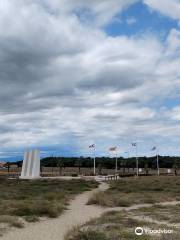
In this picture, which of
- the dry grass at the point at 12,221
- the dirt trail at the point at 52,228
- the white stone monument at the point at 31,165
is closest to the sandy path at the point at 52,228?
the dirt trail at the point at 52,228

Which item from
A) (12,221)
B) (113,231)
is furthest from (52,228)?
(113,231)

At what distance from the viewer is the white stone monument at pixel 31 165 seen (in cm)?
7096

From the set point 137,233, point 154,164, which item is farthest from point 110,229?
point 154,164

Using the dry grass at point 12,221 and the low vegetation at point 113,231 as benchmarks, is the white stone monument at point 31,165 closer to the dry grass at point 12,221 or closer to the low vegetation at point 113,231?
the dry grass at point 12,221

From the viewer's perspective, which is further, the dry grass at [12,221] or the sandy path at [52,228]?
the dry grass at [12,221]

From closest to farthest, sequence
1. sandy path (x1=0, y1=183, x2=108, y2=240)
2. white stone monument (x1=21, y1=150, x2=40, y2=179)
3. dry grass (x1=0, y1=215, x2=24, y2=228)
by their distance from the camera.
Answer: sandy path (x1=0, y1=183, x2=108, y2=240) → dry grass (x1=0, y1=215, x2=24, y2=228) → white stone monument (x1=21, y1=150, x2=40, y2=179)

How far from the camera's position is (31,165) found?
2837 inches

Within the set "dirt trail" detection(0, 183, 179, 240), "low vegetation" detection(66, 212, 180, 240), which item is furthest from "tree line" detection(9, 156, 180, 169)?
"low vegetation" detection(66, 212, 180, 240)

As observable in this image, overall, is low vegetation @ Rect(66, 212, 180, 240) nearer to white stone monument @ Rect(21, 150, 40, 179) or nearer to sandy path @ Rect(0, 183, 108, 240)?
sandy path @ Rect(0, 183, 108, 240)

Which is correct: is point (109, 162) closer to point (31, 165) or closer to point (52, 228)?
point (31, 165)

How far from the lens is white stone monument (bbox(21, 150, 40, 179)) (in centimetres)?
7096

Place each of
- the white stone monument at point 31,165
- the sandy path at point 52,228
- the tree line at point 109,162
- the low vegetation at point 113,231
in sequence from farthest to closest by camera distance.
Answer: the tree line at point 109,162 < the white stone monument at point 31,165 < the sandy path at point 52,228 < the low vegetation at point 113,231

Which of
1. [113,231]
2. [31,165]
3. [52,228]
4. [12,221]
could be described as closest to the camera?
[113,231]

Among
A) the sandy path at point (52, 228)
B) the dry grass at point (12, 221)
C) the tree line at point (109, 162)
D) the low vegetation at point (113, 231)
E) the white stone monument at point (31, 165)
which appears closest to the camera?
the low vegetation at point (113, 231)
